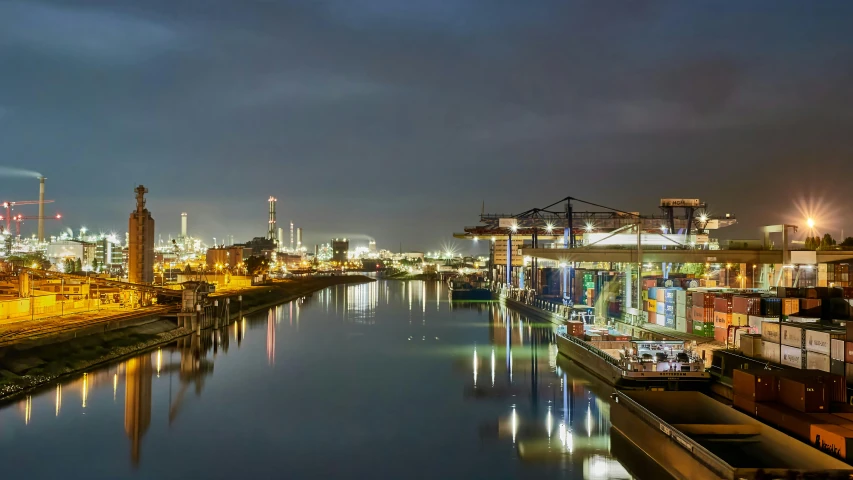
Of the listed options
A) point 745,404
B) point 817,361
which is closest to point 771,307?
point 817,361

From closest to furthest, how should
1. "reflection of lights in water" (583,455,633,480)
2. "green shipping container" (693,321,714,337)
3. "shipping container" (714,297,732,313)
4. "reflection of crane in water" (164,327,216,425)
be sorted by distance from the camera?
"reflection of lights in water" (583,455,633,480) < "reflection of crane in water" (164,327,216,425) < "shipping container" (714,297,732,313) < "green shipping container" (693,321,714,337)

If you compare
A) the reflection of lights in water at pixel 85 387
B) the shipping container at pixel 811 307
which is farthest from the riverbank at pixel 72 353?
the shipping container at pixel 811 307

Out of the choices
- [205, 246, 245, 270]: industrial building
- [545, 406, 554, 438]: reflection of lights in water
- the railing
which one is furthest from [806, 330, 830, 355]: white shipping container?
[205, 246, 245, 270]: industrial building

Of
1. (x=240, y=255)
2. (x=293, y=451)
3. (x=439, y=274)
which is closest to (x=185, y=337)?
→ (x=293, y=451)

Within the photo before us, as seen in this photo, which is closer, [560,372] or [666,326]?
[560,372]

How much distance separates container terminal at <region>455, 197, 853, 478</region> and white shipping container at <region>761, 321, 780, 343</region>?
0.21ft

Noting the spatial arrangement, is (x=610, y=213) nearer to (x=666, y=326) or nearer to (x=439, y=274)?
(x=666, y=326)

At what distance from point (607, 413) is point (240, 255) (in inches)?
4567

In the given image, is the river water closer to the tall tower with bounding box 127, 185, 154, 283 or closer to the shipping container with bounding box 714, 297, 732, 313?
the shipping container with bounding box 714, 297, 732, 313

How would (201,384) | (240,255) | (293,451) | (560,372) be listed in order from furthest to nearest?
(240,255) → (560,372) → (201,384) → (293,451)

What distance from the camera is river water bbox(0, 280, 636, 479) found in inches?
694

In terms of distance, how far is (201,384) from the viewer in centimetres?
2897

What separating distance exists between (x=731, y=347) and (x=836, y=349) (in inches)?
340

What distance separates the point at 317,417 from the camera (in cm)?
2288
